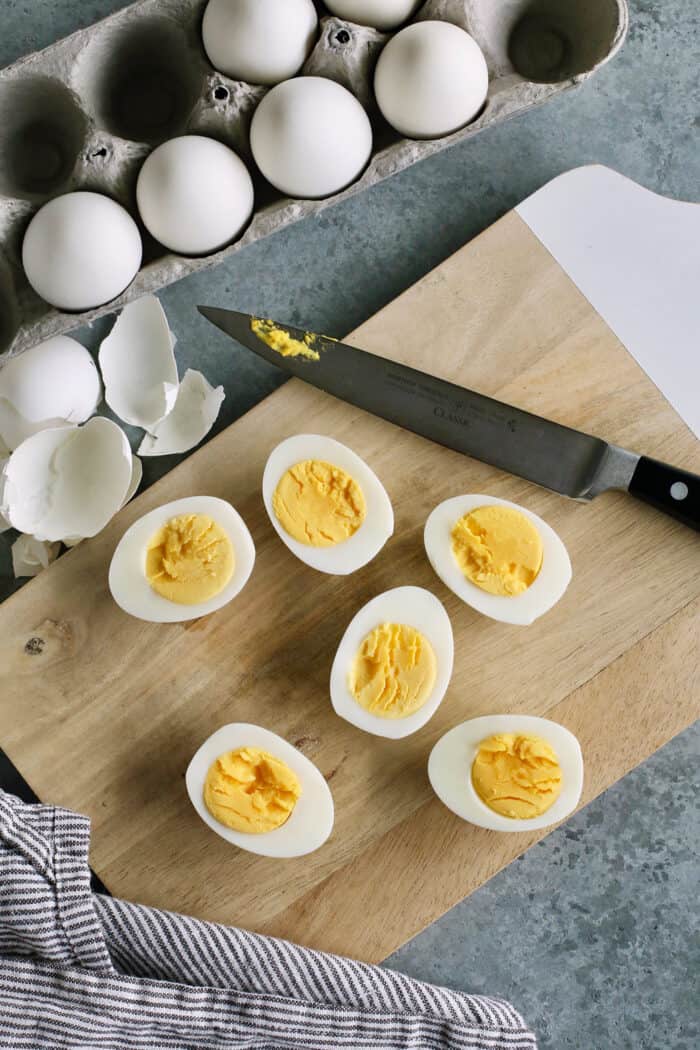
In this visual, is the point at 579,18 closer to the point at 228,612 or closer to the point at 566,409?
the point at 566,409

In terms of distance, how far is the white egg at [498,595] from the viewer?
4.66 ft

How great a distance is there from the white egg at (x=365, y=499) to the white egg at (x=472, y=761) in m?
0.31

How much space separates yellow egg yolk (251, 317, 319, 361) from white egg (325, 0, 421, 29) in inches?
18.3

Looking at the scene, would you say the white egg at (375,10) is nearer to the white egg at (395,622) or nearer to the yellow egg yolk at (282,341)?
the yellow egg yolk at (282,341)

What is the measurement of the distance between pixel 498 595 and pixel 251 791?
18.6 inches

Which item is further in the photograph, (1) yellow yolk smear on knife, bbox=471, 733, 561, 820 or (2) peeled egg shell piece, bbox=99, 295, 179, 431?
(2) peeled egg shell piece, bbox=99, 295, 179, 431

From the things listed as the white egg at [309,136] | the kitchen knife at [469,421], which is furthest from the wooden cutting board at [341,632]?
the white egg at [309,136]

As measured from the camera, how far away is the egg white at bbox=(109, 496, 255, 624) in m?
1.41

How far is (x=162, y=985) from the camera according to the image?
1.32 m

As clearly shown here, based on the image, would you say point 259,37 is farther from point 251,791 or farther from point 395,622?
point 251,791

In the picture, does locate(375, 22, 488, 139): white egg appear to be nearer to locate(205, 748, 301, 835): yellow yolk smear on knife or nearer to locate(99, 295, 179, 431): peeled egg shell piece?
locate(99, 295, 179, 431): peeled egg shell piece

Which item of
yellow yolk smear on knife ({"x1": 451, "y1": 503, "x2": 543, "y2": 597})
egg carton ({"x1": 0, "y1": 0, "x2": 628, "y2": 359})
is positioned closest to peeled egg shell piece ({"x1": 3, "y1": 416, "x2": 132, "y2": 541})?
egg carton ({"x1": 0, "y1": 0, "x2": 628, "y2": 359})

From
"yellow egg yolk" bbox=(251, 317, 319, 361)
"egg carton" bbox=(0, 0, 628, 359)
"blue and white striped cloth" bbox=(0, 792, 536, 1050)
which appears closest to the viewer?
"blue and white striped cloth" bbox=(0, 792, 536, 1050)

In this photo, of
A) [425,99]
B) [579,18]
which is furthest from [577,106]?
[425,99]
